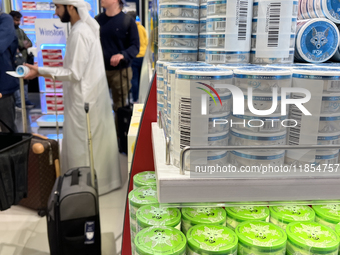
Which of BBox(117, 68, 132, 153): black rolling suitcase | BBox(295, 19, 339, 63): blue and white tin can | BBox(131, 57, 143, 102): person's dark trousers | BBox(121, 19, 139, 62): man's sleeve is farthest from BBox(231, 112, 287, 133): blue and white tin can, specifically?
BBox(131, 57, 143, 102): person's dark trousers

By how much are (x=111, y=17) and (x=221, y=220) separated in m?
3.37

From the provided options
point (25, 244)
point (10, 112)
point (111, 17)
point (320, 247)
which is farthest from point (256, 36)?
point (111, 17)

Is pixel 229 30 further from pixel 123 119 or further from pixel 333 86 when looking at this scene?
pixel 123 119

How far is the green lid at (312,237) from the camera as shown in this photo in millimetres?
741

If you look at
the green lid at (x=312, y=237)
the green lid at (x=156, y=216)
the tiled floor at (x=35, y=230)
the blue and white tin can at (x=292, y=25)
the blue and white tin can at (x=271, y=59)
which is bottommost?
the tiled floor at (x=35, y=230)

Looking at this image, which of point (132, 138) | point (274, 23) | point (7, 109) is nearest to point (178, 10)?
point (274, 23)

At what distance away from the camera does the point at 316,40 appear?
86cm

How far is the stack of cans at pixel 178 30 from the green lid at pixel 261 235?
56cm

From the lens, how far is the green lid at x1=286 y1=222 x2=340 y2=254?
0.74 metres

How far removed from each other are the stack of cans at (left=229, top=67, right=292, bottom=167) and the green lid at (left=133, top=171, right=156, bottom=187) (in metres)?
0.60

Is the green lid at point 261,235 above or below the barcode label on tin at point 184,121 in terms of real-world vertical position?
below

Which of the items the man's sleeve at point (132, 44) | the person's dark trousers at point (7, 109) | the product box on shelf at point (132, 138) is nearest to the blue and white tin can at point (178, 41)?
the product box on shelf at point (132, 138)

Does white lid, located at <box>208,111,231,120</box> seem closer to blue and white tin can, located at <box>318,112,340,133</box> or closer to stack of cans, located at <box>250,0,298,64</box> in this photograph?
blue and white tin can, located at <box>318,112,340,133</box>

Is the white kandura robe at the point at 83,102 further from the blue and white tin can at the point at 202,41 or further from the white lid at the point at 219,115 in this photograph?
the white lid at the point at 219,115
